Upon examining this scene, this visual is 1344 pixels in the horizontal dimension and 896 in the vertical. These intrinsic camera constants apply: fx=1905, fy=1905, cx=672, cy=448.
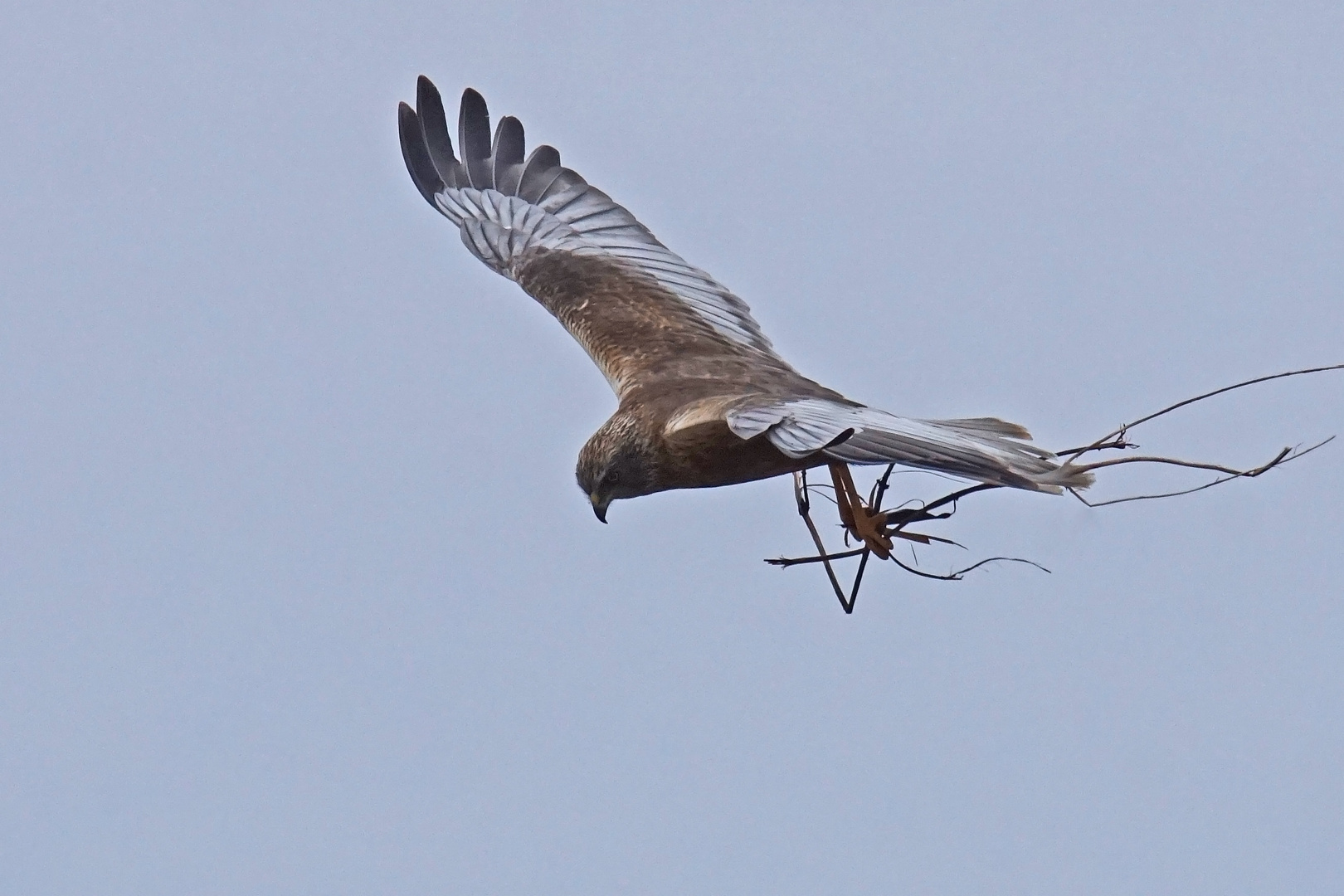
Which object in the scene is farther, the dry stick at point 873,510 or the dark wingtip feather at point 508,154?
the dark wingtip feather at point 508,154

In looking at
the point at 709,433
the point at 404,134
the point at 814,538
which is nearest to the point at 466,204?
the point at 404,134

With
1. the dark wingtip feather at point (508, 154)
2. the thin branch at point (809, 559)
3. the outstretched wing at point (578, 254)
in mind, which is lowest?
the thin branch at point (809, 559)

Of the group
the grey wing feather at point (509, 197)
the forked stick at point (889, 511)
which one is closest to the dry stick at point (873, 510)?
the forked stick at point (889, 511)

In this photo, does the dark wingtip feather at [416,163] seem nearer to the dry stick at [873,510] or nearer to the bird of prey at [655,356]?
the bird of prey at [655,356]

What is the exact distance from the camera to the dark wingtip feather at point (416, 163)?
10.1 m

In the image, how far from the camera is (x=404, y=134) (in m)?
10.1

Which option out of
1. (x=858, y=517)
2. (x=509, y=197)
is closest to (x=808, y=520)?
(x=858, y=517)

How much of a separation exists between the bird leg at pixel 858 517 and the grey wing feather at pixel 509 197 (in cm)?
290

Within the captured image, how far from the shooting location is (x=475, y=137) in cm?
1019

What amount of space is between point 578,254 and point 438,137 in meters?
1.21

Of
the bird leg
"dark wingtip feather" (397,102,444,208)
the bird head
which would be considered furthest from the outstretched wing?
the bird leg

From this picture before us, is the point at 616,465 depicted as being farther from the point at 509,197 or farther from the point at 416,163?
the point at 416,163

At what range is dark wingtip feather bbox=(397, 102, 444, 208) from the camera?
1008 centimetres

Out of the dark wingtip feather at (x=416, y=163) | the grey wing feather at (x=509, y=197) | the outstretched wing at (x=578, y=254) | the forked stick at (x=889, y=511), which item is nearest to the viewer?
the forked stick at (x=889, y=511)
